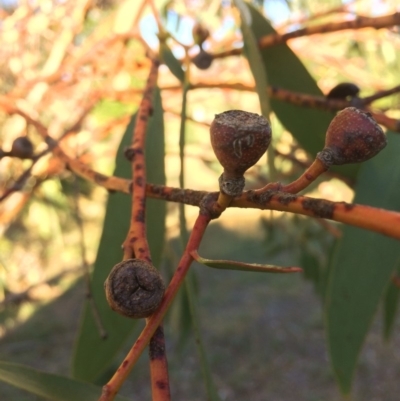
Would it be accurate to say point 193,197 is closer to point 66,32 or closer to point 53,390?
point 53,390

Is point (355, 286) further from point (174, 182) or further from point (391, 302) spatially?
point (174, 182)

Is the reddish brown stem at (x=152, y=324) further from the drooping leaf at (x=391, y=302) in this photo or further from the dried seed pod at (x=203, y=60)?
the drooping leaf at (x=391, y=302)

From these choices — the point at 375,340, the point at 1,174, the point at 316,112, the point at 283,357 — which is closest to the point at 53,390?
the point at 316,112

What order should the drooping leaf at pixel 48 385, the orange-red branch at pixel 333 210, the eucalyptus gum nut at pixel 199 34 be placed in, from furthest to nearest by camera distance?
the eucalyptus gum nut at pixel 199 34
the drooping leaf at pixel 48 385
the orange-red branch at pixel 333 210

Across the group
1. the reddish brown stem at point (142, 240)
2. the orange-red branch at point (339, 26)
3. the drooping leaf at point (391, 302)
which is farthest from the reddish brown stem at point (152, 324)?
the drooping leaf at point (391, 302)

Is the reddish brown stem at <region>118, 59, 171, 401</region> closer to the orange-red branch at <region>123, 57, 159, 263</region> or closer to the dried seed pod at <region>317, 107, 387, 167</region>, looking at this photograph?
the orange-red branch at <region>123, 57, 159, 263</region>

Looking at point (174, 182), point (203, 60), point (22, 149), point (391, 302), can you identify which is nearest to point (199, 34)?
point (203, 60)

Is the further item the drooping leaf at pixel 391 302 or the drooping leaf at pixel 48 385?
the drooping leaf at pixel 391 302
